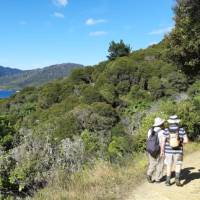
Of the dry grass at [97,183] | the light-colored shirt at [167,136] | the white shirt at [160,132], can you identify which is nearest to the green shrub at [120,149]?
the dry grass at [97,183]

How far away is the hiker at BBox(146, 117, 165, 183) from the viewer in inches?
345

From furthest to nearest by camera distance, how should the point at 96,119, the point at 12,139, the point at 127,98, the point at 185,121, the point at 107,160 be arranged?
the point at 127,98, the point at 96,119, the point at 185,121, the point at 12,139, the point at 107,160

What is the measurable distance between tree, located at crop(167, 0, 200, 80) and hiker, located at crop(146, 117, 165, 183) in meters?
6.02

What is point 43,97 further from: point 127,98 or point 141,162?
point 141,162

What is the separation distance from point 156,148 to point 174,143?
1.52 ft

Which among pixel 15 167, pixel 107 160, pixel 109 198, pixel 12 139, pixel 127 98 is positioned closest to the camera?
pixel 109 198

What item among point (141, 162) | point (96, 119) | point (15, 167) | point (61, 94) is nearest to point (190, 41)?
point (141, 162)

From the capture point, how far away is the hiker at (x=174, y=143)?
851 cm

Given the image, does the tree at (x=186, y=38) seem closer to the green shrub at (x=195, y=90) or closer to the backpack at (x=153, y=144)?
the backpack at (x=153, y=144)

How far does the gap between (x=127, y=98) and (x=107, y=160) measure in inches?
1324

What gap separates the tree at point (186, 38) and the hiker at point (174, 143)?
6092 mm

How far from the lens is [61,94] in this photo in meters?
53.1

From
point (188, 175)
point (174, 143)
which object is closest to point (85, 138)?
point (188, 175)

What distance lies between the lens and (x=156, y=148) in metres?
8.83
